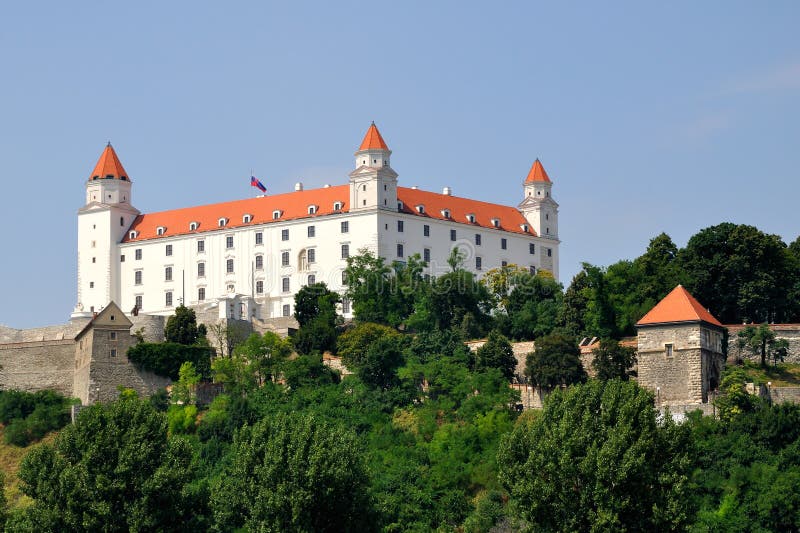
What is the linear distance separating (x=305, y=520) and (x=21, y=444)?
80.7ft

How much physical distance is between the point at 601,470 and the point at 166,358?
2995cm

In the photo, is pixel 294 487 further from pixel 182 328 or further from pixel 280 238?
pixel 280 238

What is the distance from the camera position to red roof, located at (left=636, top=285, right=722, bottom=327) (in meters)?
65.5

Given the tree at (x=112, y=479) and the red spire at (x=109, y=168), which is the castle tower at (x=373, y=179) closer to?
the red spire at (x=109, y=168)

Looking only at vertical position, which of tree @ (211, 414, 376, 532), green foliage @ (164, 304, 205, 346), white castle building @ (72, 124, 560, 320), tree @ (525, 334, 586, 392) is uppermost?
white castle building @ (72, 124, 560, 320)

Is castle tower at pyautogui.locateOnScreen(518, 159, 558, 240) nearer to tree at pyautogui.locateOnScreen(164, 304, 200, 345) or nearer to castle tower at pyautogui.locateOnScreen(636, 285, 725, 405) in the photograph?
tree at pyautogui.locateOnScreen(164, 304, 200, 345)

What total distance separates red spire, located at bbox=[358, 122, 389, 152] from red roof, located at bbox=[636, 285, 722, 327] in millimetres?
26186

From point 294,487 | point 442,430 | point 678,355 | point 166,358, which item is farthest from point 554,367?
point 294,487

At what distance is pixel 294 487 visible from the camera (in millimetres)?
52781

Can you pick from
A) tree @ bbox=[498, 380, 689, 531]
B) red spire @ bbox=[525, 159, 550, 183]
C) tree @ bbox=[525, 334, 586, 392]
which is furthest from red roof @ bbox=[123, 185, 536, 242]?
tree @ bbox=[498, 380, 689, 531]

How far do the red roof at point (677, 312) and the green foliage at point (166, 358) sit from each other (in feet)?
67.3

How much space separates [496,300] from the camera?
278ft

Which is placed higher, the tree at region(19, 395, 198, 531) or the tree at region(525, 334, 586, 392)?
the tree at region(525, 334, 586, 392)

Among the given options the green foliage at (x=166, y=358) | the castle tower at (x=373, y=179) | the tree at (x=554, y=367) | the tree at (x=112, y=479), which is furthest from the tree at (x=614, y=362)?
the castle tower at (x=373, y=179)
